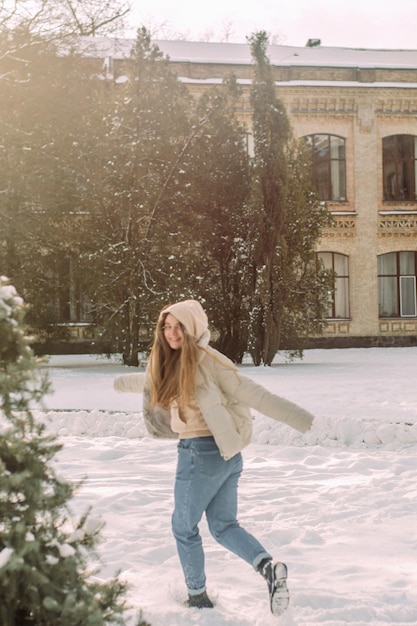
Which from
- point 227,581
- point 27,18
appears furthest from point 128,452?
point 27,18

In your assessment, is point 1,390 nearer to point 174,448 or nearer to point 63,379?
point 174,448

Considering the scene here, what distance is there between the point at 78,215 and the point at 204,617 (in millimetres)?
18656

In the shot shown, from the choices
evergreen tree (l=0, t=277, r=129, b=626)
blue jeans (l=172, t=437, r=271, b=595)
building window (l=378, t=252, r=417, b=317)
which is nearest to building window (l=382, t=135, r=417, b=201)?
building window (l=378, t=252, r=417, b=317)

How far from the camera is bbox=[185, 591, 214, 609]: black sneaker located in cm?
432

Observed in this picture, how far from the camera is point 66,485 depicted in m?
2.68

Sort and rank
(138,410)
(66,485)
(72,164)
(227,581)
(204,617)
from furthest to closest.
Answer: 1. (72,164)
2. (138,410)
3. (227,581)
4. (204,617)
5. (66,485)

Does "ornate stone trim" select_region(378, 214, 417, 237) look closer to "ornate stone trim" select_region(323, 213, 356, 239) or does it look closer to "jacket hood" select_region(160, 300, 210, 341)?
"ornate stone trim" select_region(323, 213, 356, 239)

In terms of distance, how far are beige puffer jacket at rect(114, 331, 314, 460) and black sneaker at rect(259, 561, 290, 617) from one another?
578 millimetres

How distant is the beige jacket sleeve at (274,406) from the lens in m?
4.17

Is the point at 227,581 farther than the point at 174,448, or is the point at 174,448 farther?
the point at 174,448

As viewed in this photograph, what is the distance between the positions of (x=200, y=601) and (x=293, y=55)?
3059cm

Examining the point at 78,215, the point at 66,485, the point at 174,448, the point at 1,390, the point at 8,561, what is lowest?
the point at 174,448

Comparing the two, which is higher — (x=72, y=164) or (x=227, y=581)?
(x=72, y=164)

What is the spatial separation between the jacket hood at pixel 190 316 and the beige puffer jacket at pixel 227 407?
0.18 feet
